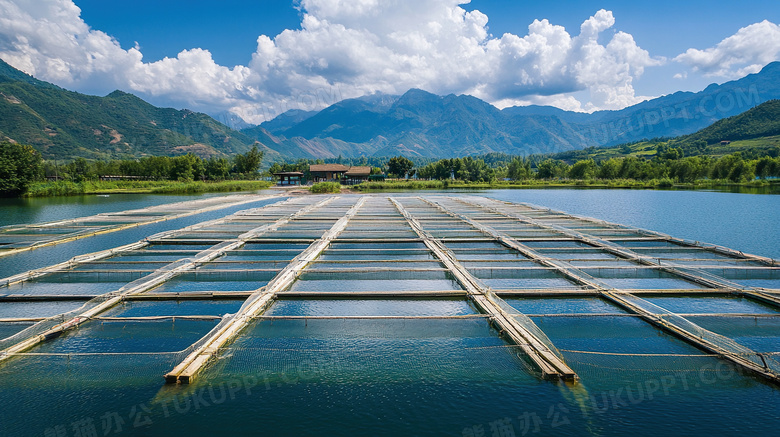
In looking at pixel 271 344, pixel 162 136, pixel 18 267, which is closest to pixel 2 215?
pixel 18 267

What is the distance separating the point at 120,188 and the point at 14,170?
17357 millimetres

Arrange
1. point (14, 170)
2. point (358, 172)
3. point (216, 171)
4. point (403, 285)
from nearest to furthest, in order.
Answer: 1. point (403, 285)
2. point (14, 170)
3. point (216, 171)
4. point (358, 172)

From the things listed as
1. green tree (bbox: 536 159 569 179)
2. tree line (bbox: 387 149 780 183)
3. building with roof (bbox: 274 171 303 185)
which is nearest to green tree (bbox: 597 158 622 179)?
tree line (bbox: 387 149 780 183)

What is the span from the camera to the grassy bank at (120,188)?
49.9 m

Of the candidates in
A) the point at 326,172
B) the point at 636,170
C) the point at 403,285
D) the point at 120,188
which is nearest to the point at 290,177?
the point at 326,172

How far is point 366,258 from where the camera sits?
14883 millimetres

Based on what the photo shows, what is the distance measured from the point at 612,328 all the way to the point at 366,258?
8350mm

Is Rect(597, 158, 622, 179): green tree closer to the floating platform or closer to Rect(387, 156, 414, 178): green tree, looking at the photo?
Rect(387, 156, 414, 178): green tree

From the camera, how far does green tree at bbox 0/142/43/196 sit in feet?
143

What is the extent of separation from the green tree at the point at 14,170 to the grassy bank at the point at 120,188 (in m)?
1.64

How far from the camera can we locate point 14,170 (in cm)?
4416

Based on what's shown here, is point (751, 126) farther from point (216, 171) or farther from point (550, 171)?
point (216, 171)

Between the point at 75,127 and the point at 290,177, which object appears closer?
the point at 290,177

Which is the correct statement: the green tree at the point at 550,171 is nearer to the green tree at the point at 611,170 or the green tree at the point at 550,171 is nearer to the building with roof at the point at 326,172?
the green tree at the point at 611,170
